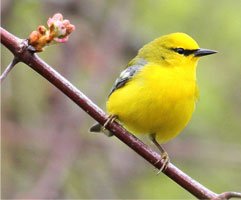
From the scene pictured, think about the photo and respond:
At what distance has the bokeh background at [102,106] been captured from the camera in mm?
5090

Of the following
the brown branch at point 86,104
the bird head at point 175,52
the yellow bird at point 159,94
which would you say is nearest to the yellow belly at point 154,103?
the yellow bird at point 159,94

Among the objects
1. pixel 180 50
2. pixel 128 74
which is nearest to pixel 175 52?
pixel 180 50

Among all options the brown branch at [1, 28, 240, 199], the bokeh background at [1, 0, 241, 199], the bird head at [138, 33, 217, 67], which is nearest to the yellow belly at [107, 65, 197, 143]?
the bird head at [138, 33, 217, 67]

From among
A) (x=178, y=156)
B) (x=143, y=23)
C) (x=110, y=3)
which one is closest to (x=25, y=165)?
(x=178, y=156)

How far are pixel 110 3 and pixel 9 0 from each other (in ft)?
4.29

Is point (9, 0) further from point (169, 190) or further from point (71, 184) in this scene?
point (169, 190)

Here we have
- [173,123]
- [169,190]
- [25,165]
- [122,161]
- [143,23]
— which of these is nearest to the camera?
[173,123]

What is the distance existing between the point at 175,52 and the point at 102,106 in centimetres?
171

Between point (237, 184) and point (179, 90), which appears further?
point (237, 184)

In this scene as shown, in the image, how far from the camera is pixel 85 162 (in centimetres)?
564

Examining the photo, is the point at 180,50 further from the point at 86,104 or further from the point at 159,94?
the point at 86,104

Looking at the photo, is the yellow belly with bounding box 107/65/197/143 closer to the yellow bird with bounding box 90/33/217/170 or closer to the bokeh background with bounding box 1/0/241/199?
the yellow bird with bounding box 90/33/217/170

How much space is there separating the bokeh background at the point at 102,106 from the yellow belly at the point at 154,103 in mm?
1031

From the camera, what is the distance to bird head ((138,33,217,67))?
4.29 meters
